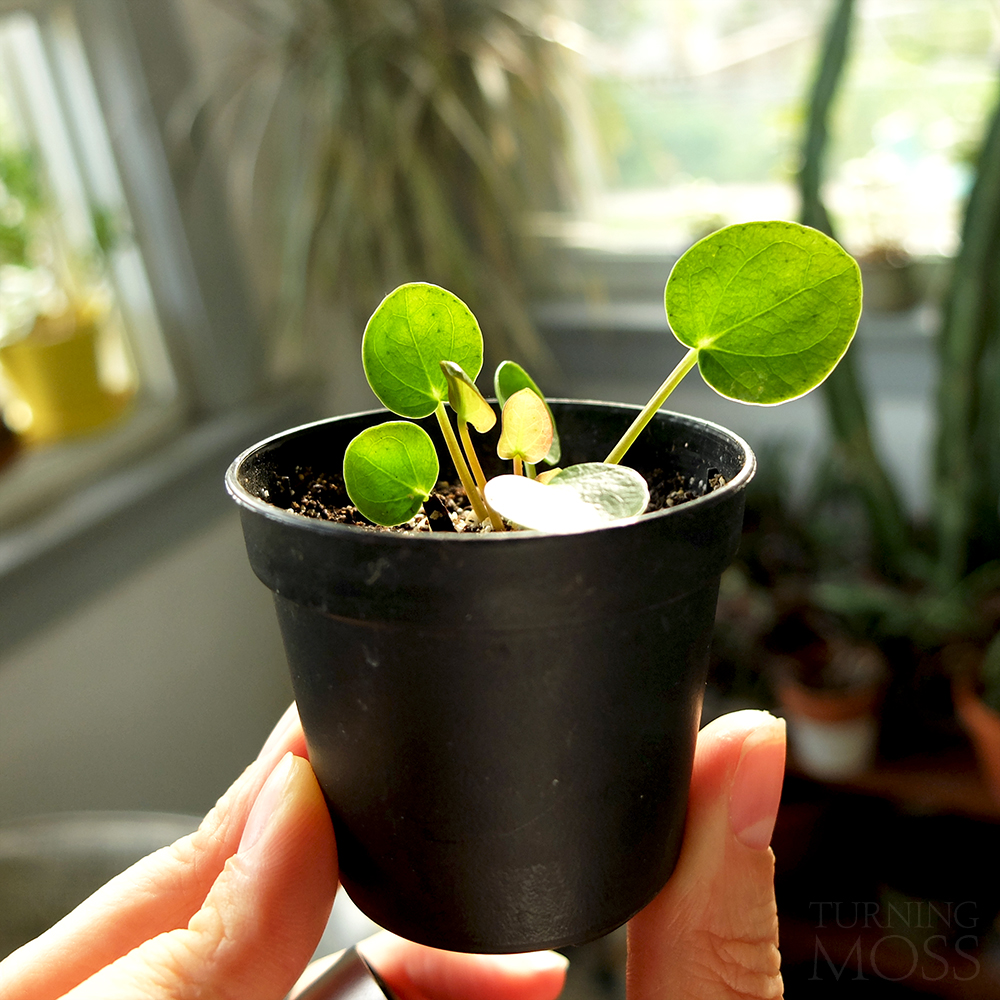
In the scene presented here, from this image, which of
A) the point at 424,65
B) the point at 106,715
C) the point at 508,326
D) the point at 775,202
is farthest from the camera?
the point at 775,202

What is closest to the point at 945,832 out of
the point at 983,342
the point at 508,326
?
the point at 983,342

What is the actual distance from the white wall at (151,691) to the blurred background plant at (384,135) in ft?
1.43

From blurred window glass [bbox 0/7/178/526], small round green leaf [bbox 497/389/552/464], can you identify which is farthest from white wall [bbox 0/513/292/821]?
small round green leaf [bbox 497/389/552/464]

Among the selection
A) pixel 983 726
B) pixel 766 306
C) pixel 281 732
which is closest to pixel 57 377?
pixel 281 732

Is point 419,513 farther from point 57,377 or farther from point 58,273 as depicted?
point 58,273

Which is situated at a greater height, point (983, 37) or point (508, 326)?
point (983, 37)

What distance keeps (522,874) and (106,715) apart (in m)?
1.12

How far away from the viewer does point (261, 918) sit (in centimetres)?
40

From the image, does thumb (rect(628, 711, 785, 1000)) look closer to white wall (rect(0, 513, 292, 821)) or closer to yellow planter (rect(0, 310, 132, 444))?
white wall (rect(0, 513, 292, 821))

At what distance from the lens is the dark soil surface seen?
1.43ft

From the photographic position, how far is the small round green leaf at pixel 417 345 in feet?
1.27

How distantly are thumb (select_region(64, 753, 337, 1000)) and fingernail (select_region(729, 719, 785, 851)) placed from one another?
0.20 m

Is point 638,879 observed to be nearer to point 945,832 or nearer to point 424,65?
point 945,832

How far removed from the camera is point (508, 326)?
158 cm
